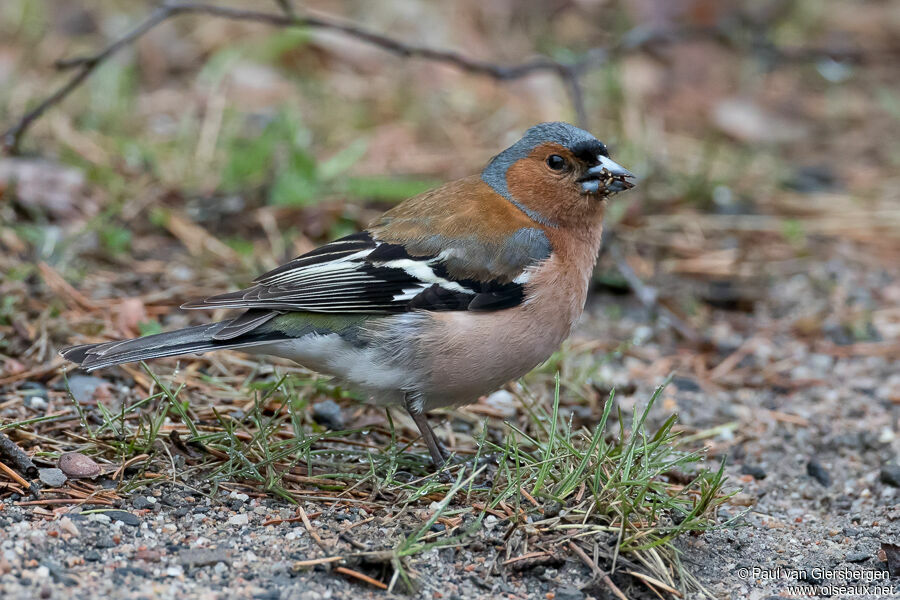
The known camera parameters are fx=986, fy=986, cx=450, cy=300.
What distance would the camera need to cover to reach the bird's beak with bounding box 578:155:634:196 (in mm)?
3785

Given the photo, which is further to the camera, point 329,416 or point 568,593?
point 329,416

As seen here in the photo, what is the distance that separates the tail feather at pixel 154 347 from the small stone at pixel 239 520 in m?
0.59

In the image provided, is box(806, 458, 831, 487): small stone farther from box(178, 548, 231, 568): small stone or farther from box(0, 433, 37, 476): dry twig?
box(0, 433, 37, 476): dry twig

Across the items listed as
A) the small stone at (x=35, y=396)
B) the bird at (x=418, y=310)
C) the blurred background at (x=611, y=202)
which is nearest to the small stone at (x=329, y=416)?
the blurred background at (x=611, y=202)

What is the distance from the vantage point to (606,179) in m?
3.80

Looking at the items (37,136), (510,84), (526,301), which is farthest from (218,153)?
(526,301)

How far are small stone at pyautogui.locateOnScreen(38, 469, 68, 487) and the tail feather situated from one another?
0.34 metres

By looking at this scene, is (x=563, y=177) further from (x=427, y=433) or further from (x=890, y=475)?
(x=890, y=475)

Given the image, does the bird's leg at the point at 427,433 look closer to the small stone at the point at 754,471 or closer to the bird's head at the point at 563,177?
the bird's head at the point at 563,177

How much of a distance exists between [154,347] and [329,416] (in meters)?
0.89

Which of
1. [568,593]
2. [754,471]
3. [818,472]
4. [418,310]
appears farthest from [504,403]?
[568,593]

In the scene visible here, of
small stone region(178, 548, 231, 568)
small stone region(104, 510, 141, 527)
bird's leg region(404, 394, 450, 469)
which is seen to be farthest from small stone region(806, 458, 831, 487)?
small stone region(104, 510, 141, 527)

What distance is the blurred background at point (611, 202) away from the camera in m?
4.32

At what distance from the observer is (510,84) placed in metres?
7.83
